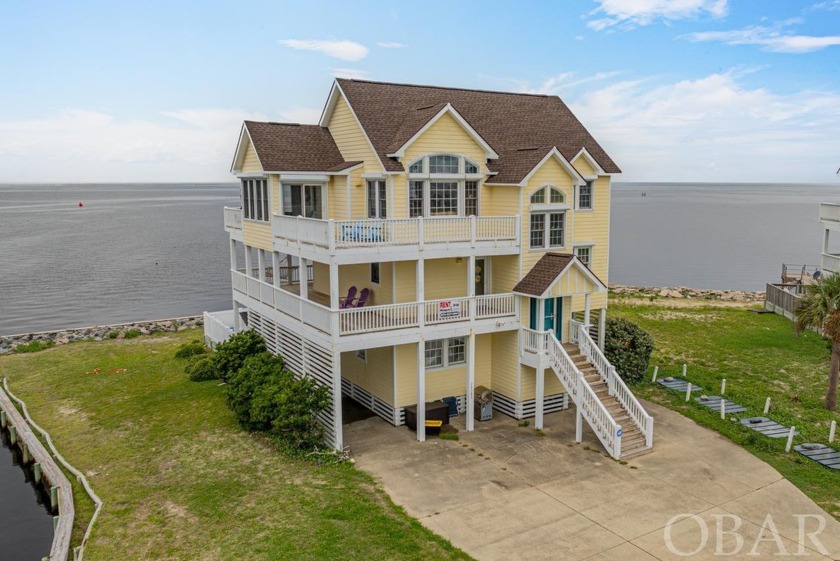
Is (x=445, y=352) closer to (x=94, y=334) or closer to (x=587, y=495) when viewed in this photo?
(x=587, y=495)

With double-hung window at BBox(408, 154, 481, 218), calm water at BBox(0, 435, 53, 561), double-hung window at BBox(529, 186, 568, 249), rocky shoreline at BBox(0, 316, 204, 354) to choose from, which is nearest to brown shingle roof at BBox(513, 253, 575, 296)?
double-hung window at BBox(529, 186, 568, 249)

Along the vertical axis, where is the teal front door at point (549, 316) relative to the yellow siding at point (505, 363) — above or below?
above

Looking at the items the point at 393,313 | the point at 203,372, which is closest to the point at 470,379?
the point at 393,313

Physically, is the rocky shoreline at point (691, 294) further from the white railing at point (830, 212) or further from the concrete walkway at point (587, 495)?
the concrete walkway at point (587, 495)

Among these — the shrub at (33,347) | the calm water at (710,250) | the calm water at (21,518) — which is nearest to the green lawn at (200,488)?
the calm water at (21,518)

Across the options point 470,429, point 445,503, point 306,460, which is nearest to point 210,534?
point 306,460
